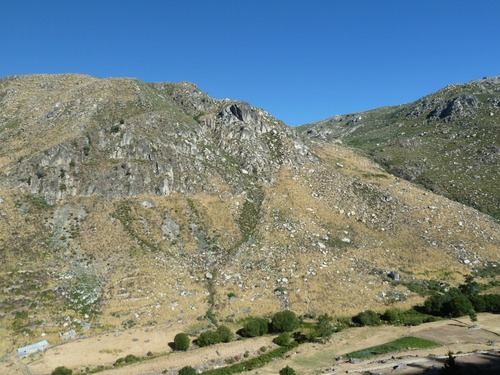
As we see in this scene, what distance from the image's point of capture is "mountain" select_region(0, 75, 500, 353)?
182 feet

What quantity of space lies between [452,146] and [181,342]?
124287mm

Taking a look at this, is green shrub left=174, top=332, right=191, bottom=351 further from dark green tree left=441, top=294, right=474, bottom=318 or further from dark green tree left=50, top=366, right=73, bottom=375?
dark green tree left=441, top=294, right=474, bottom=318

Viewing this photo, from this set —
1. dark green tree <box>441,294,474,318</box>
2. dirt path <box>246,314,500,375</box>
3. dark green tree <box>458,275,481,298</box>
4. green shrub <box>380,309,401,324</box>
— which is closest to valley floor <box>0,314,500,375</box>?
dirt path <box>246,314,500,375</box>

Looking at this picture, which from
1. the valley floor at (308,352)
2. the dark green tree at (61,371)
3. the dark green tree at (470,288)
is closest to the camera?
the dark green tree at (61,371)

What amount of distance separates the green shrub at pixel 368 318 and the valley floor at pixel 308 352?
3.10 feet

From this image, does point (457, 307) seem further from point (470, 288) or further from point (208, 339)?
point (208, 339)

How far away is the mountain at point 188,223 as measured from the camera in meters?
55.3

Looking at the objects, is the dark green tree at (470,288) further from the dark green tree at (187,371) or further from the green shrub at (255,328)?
the dark green tree at (187,371)

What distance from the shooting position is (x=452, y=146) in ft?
441

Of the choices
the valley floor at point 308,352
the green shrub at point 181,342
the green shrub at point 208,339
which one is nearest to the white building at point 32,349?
the valley floor at point 308,352

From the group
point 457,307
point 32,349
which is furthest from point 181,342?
point 457,307

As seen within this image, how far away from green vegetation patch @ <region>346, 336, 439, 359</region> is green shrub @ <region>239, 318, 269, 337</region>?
1134cm

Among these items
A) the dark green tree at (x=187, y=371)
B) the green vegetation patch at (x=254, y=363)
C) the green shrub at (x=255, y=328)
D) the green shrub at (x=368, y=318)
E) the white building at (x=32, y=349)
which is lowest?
the green vegetation patch at (x=254, y=363)

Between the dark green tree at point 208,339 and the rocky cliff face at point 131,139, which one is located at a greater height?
the rocky cliff face at point 131,139
